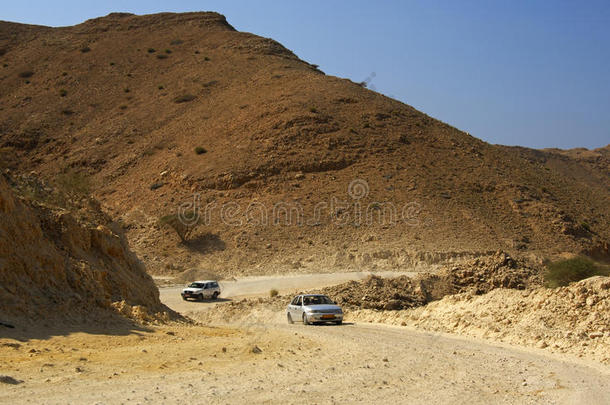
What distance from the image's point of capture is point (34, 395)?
25.7 feet

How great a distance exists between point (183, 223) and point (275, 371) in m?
37.1

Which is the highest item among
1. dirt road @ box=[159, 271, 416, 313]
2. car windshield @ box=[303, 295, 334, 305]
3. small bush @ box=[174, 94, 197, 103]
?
small bush @ box=[174, 94, 197, 103]

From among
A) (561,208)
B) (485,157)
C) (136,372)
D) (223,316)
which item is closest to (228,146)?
(485,157)

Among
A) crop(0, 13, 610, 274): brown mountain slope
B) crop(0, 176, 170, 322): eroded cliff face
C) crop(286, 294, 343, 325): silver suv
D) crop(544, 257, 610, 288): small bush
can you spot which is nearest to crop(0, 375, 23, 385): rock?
crop(0, 176, 170, 322): eroded cliff face

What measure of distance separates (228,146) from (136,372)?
1855 inches

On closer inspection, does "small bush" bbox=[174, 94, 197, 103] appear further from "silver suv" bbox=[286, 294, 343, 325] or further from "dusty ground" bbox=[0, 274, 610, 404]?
"dusty ground" bbox=[0, 274, 610, 404]

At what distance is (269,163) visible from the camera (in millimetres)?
52375

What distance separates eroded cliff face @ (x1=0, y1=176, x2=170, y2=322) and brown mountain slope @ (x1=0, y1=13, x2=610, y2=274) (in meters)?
24.5

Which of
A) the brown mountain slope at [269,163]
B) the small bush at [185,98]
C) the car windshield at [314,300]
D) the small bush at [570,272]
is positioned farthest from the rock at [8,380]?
the small bush at [185,98]

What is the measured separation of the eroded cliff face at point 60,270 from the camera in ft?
44.1

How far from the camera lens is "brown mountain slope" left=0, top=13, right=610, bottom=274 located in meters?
44.5

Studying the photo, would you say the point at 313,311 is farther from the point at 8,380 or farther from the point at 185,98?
the point at 185,98

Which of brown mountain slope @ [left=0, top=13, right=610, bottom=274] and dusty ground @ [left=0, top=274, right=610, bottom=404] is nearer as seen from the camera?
dusty ground @ [left=0, top=274, right=610, bottom=404]

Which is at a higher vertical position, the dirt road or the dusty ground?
the dusty ground
